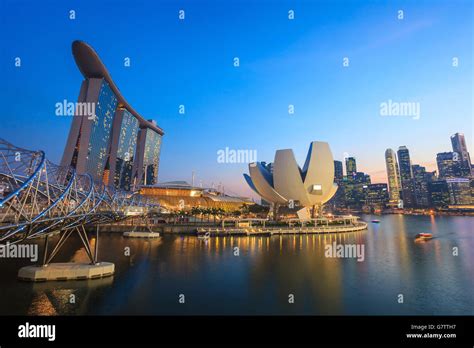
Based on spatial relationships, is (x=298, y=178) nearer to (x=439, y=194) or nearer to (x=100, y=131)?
(x=100, y=131)

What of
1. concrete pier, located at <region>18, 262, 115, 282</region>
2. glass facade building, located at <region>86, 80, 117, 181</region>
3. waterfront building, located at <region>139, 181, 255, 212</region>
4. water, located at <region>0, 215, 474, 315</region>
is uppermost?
glass facade building, located at <region>86, 80, 117, 181</region>

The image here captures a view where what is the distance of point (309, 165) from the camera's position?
44156 mm

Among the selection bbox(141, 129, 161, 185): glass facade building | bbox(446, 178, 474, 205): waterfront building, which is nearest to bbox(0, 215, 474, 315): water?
bbox(141, 129, 161, 185): glass facade building

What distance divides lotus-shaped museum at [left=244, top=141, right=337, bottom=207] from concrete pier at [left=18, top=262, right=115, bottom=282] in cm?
3315

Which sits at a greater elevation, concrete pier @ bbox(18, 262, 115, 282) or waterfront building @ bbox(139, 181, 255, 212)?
waterfront building @ bbox(139, 181, 255, 212)

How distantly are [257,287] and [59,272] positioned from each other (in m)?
10.4

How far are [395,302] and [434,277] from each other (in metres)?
6.36

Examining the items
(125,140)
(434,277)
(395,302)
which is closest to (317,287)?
(395,302)

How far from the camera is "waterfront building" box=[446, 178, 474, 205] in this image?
120 metres

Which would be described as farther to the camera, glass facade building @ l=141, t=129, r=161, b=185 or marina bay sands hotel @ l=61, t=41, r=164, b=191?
glass facade building @ l=141, t=129, r=161, b=185

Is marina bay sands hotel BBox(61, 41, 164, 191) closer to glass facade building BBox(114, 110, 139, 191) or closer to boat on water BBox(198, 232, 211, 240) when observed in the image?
glass facade building BBox(114, 110, 139, 191)

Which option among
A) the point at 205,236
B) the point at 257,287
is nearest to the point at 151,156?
the point at 205,236

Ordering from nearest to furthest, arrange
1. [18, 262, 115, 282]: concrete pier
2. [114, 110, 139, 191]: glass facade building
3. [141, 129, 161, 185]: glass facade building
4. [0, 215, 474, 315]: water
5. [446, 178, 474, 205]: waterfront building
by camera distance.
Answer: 1. [0, 215, 474, 315]: water
2. [18, 262, 115, 282]: concrete pier
3. [114, 110, 139, 191]: glass facade building
4. [446, 178, 474, 205]: waterfront building
5. [141, 129, 161, 185]: glass facade building

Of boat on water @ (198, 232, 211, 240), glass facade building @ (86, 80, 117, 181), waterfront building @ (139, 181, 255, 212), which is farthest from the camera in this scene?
glass facade building @ (86, 80, 117, 181)
